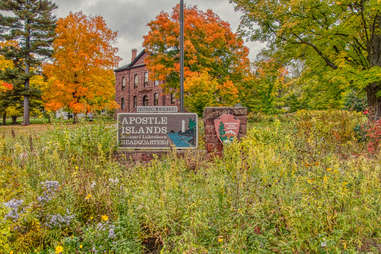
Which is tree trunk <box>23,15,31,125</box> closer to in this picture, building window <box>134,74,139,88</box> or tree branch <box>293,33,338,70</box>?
building window <box>134,74,139,88</box>

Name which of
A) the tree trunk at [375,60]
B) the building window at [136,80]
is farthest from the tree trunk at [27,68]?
the tree trunk at [375,60]

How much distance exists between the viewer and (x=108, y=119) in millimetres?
7055

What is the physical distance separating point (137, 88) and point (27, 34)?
67.4 feet

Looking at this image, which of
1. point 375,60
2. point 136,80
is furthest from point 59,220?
point 136,80

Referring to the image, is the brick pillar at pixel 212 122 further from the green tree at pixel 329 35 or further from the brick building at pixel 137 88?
the brick building at pixel 137 88

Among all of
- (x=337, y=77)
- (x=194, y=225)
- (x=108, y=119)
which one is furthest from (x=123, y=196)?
(x=337, y=77)

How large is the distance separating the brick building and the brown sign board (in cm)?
3149

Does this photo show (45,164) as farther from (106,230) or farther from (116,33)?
(116,33)

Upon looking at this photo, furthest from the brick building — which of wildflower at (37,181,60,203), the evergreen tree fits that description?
wildflower at (37,181,60,203)

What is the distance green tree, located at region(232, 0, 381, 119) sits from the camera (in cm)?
1039

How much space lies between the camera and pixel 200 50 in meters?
19.0

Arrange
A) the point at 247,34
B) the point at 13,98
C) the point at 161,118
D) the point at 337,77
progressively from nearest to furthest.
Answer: the point at 161,118 < the point at 337,77 < the point at 247,34 < the point at 13,98

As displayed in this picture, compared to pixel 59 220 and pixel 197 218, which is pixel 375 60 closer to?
pixel 197 218

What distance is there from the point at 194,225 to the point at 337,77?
33.4 ft
